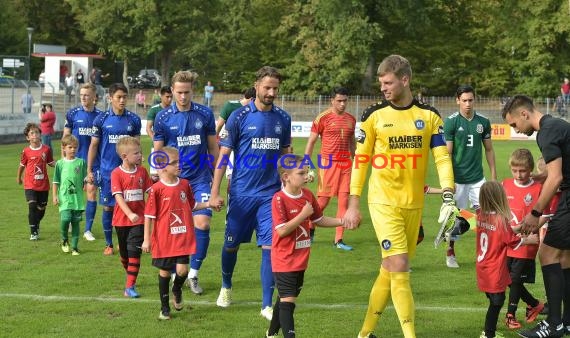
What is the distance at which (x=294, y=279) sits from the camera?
280 inches

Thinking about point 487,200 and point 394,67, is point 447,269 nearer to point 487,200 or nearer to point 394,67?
point 487,200

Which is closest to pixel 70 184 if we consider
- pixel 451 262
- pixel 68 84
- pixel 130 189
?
pixel 130 189

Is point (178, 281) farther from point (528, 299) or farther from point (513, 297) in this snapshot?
point (528, 299)

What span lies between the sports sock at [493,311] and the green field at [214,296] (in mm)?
368

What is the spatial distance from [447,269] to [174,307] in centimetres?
393

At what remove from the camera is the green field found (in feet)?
25.8

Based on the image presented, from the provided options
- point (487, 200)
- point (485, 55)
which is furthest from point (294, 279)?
point (485, 55)

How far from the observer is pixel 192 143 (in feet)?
31.2

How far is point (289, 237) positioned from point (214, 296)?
238 centimetres

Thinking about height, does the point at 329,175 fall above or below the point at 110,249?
above

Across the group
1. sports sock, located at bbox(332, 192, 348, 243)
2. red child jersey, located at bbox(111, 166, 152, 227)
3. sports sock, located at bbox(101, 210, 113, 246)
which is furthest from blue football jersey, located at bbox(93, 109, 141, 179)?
sports sock, located at bbox(332, 192, 348, 243)

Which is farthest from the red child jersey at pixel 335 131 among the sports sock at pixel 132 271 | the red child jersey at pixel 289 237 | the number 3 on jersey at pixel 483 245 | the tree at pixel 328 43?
the tree at pixel 328 43

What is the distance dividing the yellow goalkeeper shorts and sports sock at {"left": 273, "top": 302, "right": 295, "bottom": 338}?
0.90 meters

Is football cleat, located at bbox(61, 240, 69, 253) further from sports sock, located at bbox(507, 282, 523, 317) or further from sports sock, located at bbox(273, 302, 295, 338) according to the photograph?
sports sock, located at bbox(507, 282, 523, 317)
